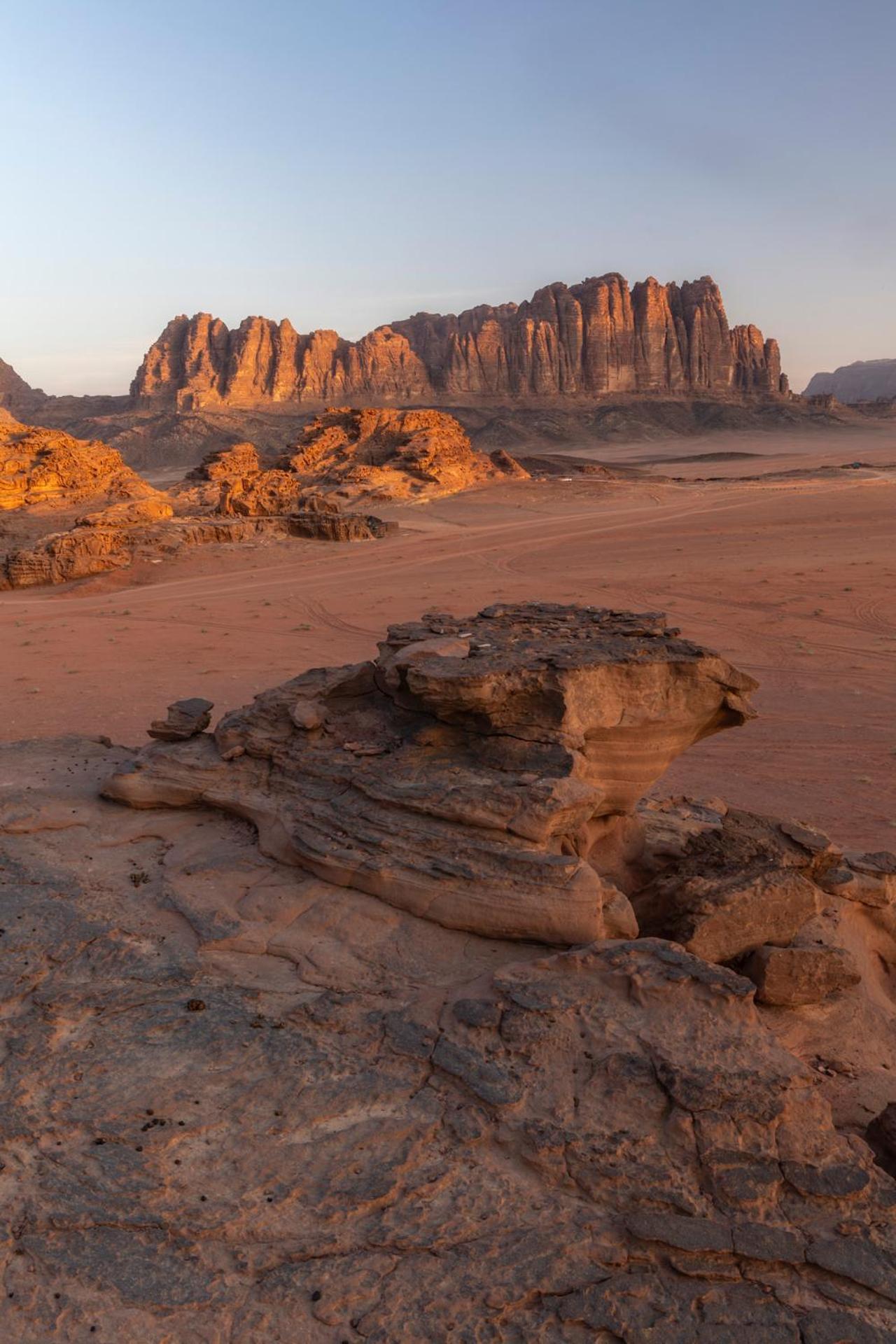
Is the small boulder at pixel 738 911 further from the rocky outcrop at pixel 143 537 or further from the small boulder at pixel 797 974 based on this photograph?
the rocky outcrop at pixel 143 537

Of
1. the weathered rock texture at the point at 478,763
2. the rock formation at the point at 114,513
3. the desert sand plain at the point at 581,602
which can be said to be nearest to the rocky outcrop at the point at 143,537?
the rock formation at the point at 114,513

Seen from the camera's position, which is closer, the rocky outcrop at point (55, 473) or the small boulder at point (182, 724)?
the small boulder at point (182, 724)

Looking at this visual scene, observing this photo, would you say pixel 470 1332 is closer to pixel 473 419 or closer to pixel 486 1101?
pixel 486 1101

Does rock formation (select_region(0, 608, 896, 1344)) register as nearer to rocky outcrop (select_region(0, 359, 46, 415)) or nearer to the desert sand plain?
the desert sand plain

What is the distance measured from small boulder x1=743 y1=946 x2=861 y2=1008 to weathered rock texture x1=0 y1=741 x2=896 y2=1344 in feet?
1.27

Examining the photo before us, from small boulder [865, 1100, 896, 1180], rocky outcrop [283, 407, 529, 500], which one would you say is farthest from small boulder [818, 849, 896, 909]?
rocky outcrop [283, 407, 529, 500]

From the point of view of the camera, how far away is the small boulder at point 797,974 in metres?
5.47

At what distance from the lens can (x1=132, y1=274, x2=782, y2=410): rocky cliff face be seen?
355ft

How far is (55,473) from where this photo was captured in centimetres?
3650

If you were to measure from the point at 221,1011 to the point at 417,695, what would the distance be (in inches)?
107

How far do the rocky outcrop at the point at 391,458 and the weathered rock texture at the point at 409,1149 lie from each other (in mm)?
38428

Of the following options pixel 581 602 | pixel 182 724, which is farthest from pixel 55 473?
pixel 182 724

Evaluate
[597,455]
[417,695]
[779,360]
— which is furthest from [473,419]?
[417,695]

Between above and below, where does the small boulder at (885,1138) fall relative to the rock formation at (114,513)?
below
